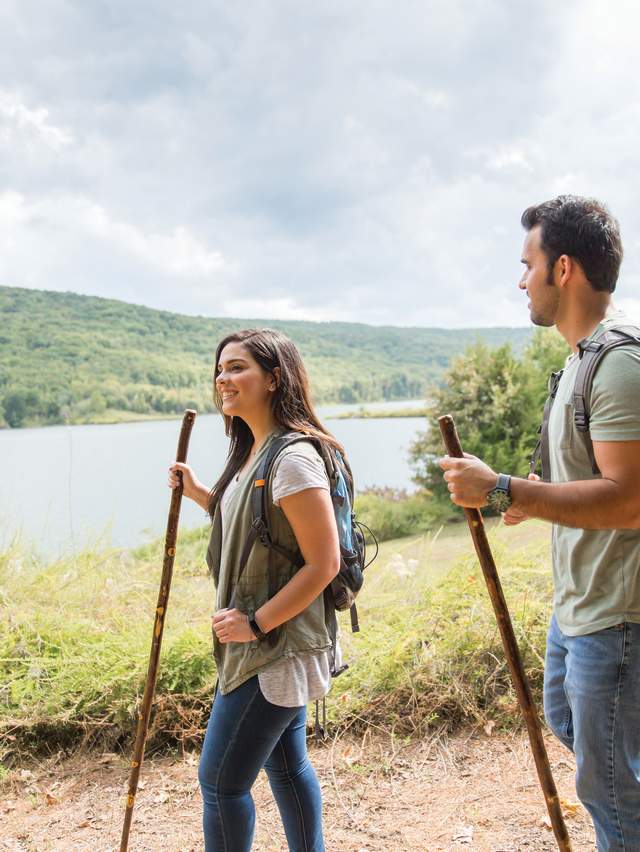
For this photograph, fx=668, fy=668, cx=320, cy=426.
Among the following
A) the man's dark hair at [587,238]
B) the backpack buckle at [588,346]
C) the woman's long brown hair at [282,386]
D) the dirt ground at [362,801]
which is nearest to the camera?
the backpack buckle at [588,346]

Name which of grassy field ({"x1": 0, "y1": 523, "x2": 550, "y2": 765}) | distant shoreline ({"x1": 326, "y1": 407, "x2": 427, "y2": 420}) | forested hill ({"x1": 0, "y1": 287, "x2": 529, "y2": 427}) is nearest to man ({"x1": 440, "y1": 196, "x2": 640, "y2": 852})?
grassy field ({"x1": 0, "y1": 523, "x2": 550, "y2": 765})

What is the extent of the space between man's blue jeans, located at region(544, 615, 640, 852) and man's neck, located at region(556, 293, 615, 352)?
77 cm

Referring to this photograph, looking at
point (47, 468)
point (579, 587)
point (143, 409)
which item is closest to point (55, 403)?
point (143, 409)

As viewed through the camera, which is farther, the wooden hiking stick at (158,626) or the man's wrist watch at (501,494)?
the wooden hiking stick at (158,626)

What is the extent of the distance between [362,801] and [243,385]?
Result: 7.75ft

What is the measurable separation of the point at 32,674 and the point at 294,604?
119 inches

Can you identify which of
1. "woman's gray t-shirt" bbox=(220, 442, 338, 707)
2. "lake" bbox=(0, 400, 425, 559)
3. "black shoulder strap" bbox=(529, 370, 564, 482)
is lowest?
"lake" bbox=(0, 400, 425, 559)

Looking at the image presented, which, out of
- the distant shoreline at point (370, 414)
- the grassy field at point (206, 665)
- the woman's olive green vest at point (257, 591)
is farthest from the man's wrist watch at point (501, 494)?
the distant shoreline at point (370, 414)

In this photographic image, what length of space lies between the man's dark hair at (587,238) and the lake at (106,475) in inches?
124

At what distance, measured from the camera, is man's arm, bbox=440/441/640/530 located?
1.57m

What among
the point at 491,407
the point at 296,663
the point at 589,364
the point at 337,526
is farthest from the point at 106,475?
the point at 589,364

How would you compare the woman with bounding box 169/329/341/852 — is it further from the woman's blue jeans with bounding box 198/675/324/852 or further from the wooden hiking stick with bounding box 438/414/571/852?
the wooden hiking stick with bounding box 438/414/571/852

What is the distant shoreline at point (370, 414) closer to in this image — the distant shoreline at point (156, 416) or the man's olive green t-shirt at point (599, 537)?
the distant shoreline at point (156, 416)

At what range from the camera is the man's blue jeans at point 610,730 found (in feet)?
5.33
